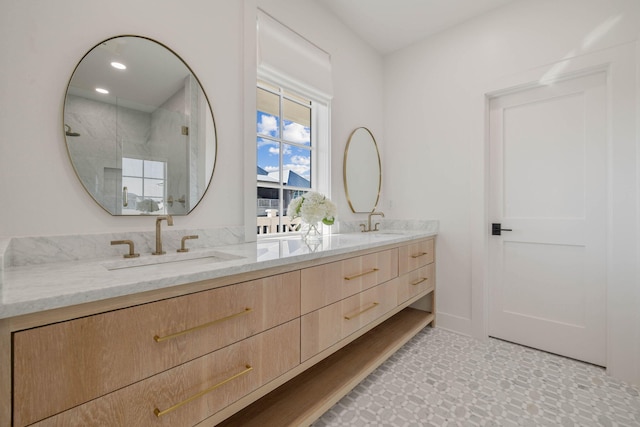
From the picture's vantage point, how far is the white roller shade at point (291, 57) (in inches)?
76.5

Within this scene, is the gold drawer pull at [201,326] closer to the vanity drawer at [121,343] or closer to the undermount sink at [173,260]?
the vanity drawer at [121,343]

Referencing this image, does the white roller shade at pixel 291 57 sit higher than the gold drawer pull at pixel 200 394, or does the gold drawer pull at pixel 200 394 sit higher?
the white roller shade at pixel 291 57

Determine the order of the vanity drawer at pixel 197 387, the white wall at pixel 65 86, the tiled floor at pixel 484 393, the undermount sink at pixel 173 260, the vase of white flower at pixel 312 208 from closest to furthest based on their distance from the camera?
the vanity drawer at pixel 197 387 → the white wall at pixel 65 86 → the undermount sink at pixel 173 260 → the tiled floor at pixel 484 393 → the vase of white flower at pixel 312 208

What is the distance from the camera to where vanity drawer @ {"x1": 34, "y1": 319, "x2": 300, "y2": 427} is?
2.56ft

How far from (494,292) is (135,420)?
268cm

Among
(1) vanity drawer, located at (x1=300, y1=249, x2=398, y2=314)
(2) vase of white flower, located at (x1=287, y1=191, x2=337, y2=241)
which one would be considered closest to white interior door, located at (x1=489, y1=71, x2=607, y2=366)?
(1) vanity drawer, located at (x1=300, y1=249, x2=398, y2=314)

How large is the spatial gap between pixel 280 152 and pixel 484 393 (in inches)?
84.9

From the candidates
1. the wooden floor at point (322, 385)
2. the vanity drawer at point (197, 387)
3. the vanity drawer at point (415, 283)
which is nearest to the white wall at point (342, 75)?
the vanity drawer at point (415, 283)

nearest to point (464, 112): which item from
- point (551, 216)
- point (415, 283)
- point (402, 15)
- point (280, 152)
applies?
point (402, 15)

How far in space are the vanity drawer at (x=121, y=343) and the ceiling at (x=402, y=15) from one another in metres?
2.47

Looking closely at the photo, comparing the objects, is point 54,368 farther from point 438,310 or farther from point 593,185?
point 593,185

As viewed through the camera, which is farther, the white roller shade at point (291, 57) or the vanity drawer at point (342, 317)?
the white roller shade at point (291, 57)

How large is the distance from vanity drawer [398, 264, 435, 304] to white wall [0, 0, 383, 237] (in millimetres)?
1275

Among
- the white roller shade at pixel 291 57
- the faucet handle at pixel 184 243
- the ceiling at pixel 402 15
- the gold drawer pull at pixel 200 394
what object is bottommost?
the gold drawer pull at pixel 200 394
